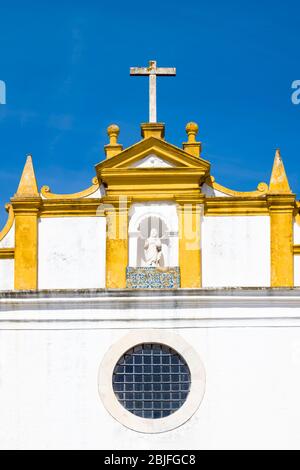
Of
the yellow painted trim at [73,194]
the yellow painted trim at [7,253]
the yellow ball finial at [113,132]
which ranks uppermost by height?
the yellow ball finial at [113,132]

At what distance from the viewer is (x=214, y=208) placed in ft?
64.2

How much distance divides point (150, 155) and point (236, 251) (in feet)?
7.73

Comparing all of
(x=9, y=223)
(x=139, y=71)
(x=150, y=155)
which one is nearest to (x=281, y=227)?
(x=150, y=155)

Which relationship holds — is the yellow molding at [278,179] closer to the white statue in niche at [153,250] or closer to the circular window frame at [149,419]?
the white statue in niche at [153,250]

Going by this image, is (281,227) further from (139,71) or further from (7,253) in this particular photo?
(7,253)

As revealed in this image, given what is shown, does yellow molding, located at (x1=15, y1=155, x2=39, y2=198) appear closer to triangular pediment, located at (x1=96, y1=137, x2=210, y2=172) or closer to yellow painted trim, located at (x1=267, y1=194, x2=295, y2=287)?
triangular pediment, located at (x1=96, y1=137, x2=210, y2=172)

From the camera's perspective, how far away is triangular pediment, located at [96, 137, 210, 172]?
1952cm

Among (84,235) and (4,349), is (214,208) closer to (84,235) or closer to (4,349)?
(84,235)

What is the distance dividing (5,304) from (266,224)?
4854 mm

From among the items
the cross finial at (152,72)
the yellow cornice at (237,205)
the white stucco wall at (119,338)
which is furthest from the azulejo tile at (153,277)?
the cross finial at (152,72)

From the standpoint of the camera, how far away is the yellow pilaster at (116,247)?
1920 centimetres

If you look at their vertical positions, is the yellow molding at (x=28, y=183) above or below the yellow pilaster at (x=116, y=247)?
above

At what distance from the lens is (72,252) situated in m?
19.5

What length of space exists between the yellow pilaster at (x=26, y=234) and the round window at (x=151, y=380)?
221 centimetres
